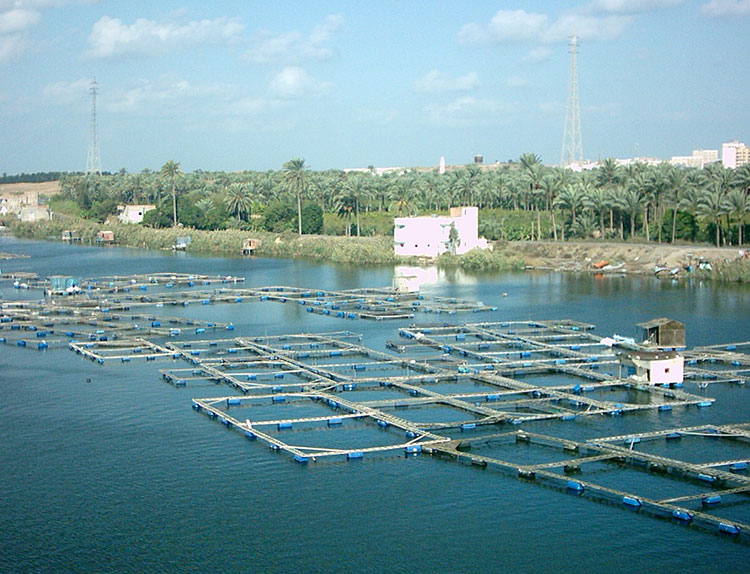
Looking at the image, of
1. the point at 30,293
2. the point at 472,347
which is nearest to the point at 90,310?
the point at 30,293

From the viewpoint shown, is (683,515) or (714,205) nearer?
(683,515)

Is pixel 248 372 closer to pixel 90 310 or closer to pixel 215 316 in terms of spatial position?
pixel 215 316

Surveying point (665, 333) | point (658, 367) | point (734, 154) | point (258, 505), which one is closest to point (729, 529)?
point (258, 505)

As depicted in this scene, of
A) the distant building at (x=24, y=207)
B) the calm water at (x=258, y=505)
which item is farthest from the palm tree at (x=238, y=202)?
the calm water at (x=258, y=505)

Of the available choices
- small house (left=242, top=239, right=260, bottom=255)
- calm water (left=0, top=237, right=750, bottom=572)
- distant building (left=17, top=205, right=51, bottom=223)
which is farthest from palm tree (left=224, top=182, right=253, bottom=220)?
calm water (left=0, top=237, right=750, bottom=572)

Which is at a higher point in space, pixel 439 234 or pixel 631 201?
pixel 631 201

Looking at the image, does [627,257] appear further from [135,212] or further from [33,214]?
[33,214]
